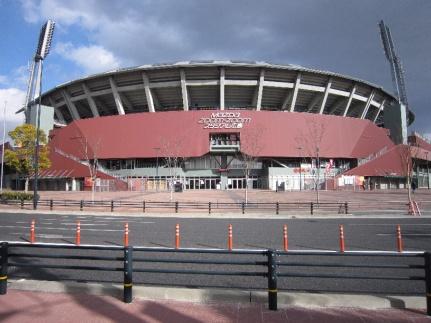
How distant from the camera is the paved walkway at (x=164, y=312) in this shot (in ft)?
16.6

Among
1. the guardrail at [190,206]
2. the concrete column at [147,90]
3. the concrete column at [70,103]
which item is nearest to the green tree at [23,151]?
the concrete column at [70,103]

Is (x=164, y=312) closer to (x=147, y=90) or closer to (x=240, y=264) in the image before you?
(x=240, y=264)

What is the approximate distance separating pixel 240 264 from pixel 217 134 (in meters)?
60.2

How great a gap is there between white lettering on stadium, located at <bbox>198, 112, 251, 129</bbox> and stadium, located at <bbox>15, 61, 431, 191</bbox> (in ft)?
0.55

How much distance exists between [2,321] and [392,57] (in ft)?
348

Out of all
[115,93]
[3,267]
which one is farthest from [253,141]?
[3,267]

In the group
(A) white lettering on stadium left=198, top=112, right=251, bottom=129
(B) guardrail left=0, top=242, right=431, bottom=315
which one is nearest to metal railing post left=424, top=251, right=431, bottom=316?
(B) guardrail left=0, top=242, right=431, bottom=315

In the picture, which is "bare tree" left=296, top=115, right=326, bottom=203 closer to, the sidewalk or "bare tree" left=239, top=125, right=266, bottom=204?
"bare tree" left=239, top=125, right=266, bottom=204

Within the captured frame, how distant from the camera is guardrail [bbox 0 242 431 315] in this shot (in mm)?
5625

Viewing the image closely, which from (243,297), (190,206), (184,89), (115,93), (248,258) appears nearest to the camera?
(243,297)

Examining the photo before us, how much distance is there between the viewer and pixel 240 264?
235 inches

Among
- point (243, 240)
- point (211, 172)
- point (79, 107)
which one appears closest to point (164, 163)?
point (211, 172)

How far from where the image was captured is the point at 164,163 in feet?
224

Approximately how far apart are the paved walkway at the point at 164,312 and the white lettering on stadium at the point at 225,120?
58.4 meters
